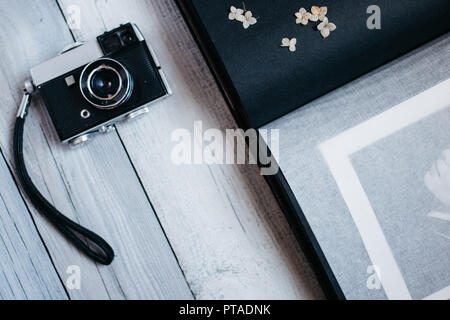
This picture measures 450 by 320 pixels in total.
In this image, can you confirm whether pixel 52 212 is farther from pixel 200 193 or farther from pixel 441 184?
pixel 441 184

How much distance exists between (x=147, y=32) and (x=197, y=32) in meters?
0.09

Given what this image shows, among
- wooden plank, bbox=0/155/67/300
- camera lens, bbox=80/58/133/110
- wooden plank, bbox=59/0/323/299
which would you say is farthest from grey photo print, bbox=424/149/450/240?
wooden plank, bbox=0/155/67/300

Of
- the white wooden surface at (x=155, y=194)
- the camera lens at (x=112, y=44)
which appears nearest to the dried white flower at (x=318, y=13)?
the white wooden surface at (x=155, y=194)

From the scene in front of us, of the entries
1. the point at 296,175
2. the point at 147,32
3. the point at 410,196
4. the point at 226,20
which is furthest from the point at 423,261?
the point at 147,32

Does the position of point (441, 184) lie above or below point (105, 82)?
below

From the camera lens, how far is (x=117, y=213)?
0.73m

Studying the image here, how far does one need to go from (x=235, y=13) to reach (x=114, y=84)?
21 centimetres

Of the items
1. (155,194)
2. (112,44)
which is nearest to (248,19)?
(112,44)

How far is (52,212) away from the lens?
2.32 feet

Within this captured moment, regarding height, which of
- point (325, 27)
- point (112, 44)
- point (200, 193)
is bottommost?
point (200, 193)

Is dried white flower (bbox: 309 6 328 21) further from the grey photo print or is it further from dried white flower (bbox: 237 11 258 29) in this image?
the grey photo print
